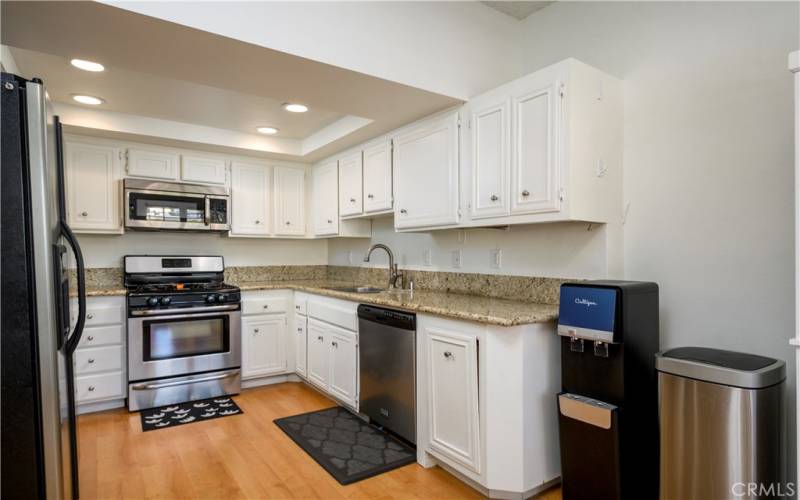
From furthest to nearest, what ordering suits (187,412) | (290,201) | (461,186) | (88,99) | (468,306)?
(290,201) < (187,412) < (88,99) < (461,186) < (468,306)

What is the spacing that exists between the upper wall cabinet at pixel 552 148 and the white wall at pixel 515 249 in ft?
0.75

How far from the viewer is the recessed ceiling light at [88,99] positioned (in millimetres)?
3211

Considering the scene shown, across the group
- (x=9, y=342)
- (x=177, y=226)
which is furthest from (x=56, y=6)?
(x=177, y=226)

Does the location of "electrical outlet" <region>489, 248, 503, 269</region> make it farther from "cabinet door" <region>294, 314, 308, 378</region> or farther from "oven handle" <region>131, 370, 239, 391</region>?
"oven handle" <region>131, 370, 239, 391</region>

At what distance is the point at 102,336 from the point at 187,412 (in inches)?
34.3

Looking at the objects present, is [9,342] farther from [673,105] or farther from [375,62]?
[673,105]

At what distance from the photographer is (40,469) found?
56.8 inches

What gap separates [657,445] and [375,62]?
2.27 m

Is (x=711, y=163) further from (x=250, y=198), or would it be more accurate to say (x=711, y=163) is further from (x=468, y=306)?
(x=250, y=198)

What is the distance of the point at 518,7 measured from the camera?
2850mm

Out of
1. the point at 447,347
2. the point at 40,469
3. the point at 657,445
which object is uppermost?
the point at 447,347

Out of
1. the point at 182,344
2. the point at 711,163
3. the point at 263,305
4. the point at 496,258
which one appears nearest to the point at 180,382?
the point at 182,344

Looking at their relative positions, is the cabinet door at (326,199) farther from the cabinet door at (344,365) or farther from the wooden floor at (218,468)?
the wooden floor at (218,468)

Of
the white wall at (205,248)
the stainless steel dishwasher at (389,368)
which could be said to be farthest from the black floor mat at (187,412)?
the white wall at (205,248)
